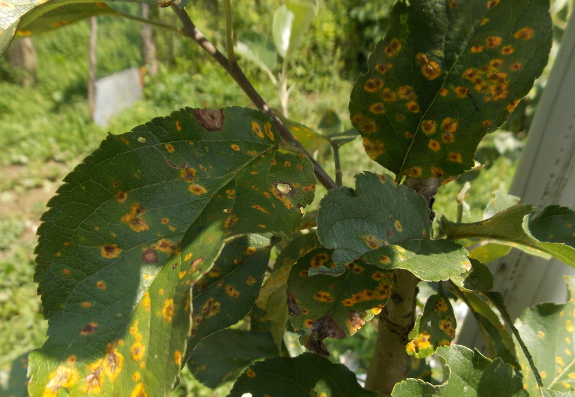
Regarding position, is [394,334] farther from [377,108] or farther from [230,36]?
[230,36]

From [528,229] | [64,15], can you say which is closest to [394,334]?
[528,229]

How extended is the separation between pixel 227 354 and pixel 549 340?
2.23 feet

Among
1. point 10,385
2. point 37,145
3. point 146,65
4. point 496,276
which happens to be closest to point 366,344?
point 496,276

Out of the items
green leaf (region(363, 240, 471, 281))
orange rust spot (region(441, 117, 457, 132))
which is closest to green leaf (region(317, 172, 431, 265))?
green leaf (region(363, 240, 471, 281))

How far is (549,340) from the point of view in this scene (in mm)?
857

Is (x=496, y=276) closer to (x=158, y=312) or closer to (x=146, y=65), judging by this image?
(x=158, y=312)

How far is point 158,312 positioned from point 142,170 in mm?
183

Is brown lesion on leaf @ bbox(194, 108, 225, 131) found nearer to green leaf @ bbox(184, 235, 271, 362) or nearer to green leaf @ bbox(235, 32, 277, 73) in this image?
green leaf @ bbox(184, 235, 271, 362)

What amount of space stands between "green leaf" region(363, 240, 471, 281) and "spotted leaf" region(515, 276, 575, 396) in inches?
14.8

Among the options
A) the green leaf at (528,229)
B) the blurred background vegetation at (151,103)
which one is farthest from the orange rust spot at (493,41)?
the blurred background vegetation at (151,103)

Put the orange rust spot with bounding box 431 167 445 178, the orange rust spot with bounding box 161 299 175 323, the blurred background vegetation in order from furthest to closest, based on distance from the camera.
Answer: the blurred background vegetation, the orange rust spot with bounding box 431 167 445 178, the orange rust spot with bounding box 161 299 175 323

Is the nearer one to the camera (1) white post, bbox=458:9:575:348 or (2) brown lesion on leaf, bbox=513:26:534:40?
(2) brown lesion on leaf, bbox=513:26:534:40

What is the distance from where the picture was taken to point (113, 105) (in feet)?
14.9

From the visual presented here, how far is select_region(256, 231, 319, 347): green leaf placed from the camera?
0.76m
